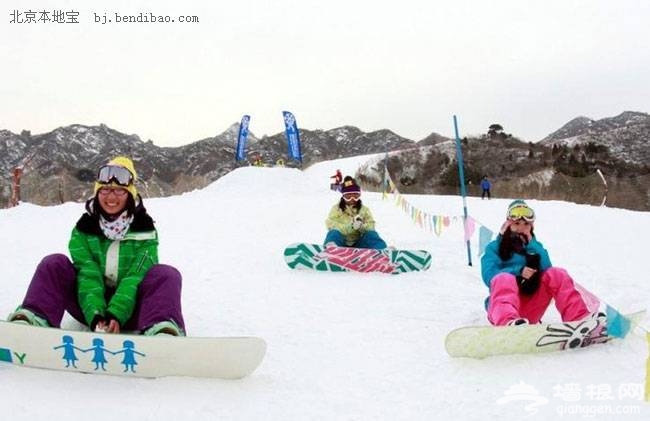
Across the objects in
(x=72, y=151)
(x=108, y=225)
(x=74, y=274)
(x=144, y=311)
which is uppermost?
(x=72, y=151)


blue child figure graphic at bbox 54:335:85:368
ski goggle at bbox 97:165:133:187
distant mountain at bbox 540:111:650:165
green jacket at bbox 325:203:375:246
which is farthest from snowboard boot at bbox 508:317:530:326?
distant mountain at bbox 540:111:650:165

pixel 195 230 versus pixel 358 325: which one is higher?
pixel 195 230

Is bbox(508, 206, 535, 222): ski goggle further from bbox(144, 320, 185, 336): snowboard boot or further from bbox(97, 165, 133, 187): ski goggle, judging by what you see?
bbox(97, 165, 133, 187): ski goggle

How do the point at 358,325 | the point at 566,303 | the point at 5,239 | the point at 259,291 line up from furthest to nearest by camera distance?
the point at 5,239 → the point at 259,291 → the point at 358,325 → the point at 566,303

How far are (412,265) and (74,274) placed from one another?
138 inches

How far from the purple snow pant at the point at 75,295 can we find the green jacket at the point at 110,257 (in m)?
0.05

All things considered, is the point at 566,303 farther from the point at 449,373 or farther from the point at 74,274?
the point at 74,274

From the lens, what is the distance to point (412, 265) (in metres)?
5.62

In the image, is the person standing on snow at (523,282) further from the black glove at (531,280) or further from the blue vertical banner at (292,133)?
the blue vertical banner at (292,133)

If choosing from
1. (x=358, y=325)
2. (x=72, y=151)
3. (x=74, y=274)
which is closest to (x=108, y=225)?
(x=74, y=274)

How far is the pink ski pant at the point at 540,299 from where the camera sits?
3.10 m

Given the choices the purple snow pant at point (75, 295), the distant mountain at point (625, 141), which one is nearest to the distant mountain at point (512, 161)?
the distant mountain at point (625, 141)

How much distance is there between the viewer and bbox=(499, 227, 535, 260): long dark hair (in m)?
3.70

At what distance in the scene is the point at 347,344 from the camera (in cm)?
331
